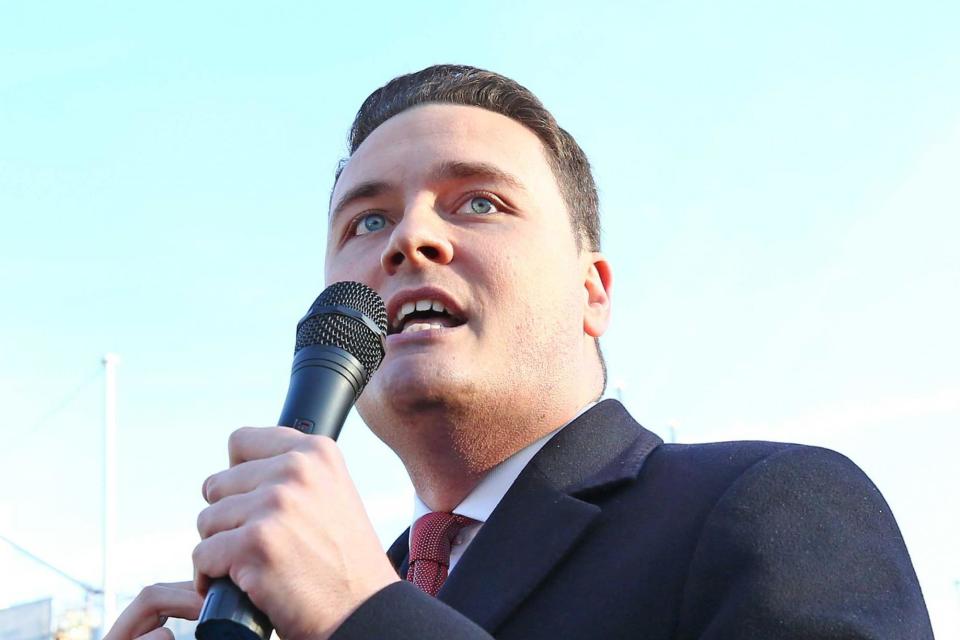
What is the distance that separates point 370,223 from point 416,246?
14.7 inches

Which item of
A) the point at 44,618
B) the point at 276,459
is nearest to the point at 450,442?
the point at 276,459

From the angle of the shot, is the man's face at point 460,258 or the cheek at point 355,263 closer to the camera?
the man's face at point 460,258

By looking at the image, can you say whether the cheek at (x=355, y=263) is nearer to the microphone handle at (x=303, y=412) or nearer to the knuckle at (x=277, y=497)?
the microphone handle at (x=303, y=412)

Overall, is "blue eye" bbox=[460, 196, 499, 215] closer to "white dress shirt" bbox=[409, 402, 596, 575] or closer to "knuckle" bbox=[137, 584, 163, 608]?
"white dress shirt" bbox=[409, 402, 596, 575]

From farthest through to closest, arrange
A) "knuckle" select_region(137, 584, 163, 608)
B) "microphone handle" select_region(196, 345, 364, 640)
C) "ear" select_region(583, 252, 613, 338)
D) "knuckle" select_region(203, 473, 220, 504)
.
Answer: "ear" select_region(583, 252, 613, 338) → "knuckle" select_region(137, 584, 163, 608) → "knuckle" select_region(203, 473, 220, 504) → "microphone handle" select_region(196, 345, 364, 640)

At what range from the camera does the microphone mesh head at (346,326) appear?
6.54ft

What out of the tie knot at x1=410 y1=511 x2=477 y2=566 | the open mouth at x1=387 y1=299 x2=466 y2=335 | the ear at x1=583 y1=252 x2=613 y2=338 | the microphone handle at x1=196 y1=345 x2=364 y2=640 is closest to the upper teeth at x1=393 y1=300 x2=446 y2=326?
the open mouth at x1=387 y1=299 x2=466 y2=335

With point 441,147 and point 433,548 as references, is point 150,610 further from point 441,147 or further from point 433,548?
point 441,147

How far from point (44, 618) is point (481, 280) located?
1537cm

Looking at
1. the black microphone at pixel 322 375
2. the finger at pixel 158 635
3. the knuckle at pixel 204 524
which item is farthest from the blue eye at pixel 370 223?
the knuckle at pixel 204 524

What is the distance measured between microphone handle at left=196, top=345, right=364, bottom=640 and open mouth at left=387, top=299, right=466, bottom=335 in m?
0.83

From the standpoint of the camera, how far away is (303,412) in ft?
5.85

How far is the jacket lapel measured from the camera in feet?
7.64

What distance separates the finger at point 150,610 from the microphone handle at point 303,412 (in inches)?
26.5
